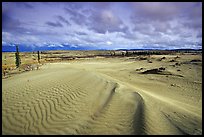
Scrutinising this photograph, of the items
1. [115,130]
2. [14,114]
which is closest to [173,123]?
[115,130]

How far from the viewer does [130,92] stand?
339 inches

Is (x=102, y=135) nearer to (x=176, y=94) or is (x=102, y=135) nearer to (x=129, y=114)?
(x=129, y=114)

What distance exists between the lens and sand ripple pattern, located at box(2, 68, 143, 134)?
549cm

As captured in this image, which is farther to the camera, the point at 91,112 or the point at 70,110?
the point at 70,110

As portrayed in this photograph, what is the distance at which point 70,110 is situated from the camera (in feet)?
22.2

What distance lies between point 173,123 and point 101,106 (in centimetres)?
264

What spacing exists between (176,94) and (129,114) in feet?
16.4

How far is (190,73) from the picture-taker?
51.0ft

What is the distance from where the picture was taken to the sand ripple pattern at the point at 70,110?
5488 millimetres

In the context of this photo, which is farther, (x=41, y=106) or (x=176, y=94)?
(x=176, y=94)

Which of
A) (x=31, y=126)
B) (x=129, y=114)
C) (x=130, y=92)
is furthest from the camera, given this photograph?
(x=130, y=92)

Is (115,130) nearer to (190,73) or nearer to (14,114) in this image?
(14,114)

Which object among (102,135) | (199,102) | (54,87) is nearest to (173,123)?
(102,135)

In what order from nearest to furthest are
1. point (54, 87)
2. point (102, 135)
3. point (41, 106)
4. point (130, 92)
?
1. point (102, 135)
2. point (41, 106)
3. point (130, 92)
4. point (54, 87)
